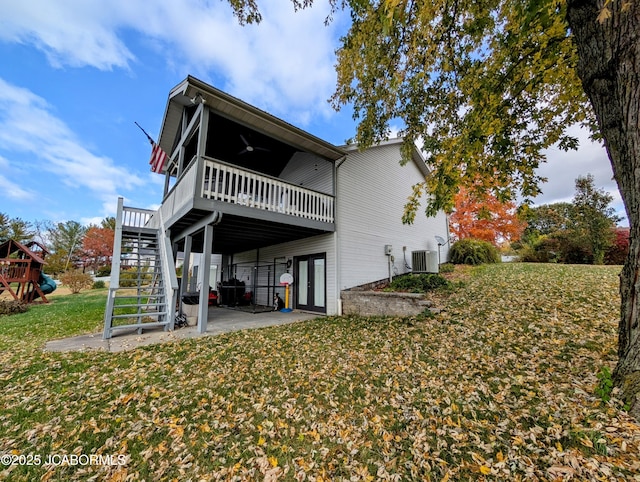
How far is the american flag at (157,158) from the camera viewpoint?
25.4 feet

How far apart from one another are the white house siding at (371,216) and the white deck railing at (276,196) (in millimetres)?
753

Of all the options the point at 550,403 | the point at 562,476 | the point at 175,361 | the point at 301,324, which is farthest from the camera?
the point at 301,324

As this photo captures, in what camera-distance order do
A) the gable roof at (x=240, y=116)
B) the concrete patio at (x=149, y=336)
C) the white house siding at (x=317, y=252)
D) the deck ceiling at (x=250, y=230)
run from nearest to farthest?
1. the concrete patio at (x=149, y=336)
2. the gable roof at (x=240, y=116)
3. the deck ceiling at (x=250, y=230)
4. the white house siding at (x=317, y=252)

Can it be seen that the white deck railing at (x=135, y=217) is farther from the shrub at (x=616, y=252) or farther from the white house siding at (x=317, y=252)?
the shrub at (x=616, y=252)

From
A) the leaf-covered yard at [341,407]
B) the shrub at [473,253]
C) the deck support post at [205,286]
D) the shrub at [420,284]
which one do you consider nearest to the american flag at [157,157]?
the deck support post at [205,286]

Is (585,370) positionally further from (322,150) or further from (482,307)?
(322,150)

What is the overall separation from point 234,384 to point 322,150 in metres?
6.91

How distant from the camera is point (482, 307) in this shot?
6.19m

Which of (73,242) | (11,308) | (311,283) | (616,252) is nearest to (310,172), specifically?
(311,283)

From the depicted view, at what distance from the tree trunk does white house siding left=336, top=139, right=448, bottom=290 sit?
6.38 metres

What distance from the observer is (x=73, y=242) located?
112 feet

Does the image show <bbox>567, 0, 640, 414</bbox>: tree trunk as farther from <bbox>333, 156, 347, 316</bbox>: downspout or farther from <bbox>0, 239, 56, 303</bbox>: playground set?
<bbox>0, 239, 56, 303</bbox>: playground set

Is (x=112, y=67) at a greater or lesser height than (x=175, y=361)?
greater

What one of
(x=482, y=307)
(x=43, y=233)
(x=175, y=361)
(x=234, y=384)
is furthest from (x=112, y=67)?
(x=43, y=233)
